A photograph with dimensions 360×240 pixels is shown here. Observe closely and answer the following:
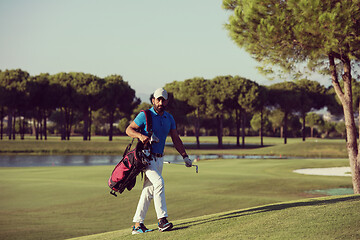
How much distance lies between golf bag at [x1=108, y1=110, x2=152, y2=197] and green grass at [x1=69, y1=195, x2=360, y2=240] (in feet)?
3.28

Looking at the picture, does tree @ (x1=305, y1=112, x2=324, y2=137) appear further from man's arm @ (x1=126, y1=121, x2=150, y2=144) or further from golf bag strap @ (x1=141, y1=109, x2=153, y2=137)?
man's arm @ (x1=126, y1=121, x2=150, y2=144)

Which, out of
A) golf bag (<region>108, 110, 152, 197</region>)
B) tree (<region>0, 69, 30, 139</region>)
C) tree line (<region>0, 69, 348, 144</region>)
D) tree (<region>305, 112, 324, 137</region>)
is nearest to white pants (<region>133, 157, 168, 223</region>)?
golf bag (<region>108, 110, 152, 197</region>)

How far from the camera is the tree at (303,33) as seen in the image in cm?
1450

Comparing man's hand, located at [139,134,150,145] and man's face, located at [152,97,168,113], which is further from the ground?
man's face, located at [152,97,168,113]

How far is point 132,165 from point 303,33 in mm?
10181

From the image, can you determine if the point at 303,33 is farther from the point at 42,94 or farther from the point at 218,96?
the point at 42,94

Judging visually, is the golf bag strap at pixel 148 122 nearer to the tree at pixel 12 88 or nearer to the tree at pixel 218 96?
the tree at pixel 218 96

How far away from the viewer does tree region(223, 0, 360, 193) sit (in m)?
14.5

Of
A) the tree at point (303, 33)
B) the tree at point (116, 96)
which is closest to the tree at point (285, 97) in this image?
the tree at point (116, 96)

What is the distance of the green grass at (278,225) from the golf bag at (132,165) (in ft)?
3.28

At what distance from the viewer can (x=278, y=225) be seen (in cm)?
774

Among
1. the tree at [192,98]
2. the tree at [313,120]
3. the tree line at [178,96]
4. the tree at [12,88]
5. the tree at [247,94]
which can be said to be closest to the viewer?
the tree at [247,94]

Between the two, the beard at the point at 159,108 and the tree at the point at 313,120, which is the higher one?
the tree at the point at 313,120

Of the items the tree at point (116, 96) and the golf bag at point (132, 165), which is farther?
the tree at point (116, 96)
